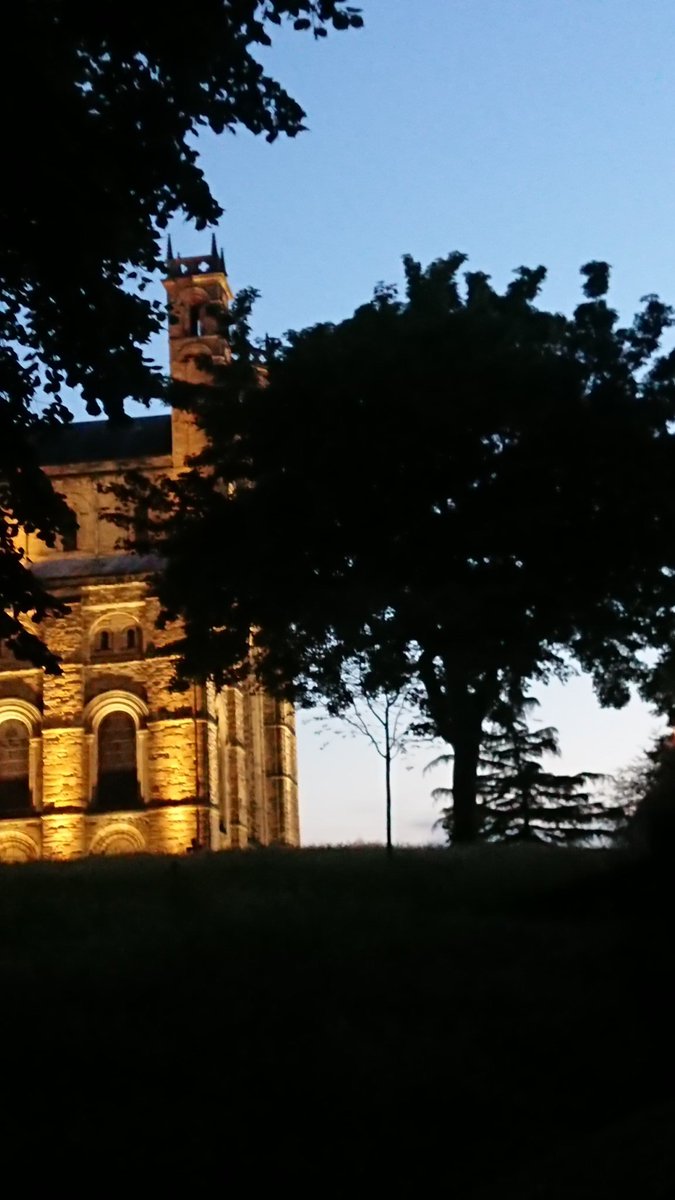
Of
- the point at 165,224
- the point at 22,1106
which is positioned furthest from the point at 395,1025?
the point at 165,224

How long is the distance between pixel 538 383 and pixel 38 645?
47.0 feet

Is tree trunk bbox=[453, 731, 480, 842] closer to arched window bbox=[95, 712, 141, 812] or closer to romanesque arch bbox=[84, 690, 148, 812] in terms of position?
romanesque arch bbox=[84, 690, 148, 812]

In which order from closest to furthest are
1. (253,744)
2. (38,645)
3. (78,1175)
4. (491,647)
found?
(78,1175) < (38,645) < (491,647) < (253,744)

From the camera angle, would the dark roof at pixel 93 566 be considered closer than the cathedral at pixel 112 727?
No

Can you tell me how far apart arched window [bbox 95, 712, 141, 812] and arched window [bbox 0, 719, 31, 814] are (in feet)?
8.24

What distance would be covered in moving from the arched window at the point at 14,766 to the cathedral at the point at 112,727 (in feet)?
0.11

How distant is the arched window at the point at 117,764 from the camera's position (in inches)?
1905

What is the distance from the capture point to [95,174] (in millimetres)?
12891

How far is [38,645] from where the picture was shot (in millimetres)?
15125

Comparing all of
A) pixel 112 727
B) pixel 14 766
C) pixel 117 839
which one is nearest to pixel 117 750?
pixel 112 727

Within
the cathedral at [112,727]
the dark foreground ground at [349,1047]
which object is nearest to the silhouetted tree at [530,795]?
the cathedral at [112,727]

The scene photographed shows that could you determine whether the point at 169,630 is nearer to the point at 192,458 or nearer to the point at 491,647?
the point at 192,458

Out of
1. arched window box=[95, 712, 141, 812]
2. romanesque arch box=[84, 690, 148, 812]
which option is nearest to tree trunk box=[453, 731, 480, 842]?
romanesque arch box=[84, 690, 148, 812]

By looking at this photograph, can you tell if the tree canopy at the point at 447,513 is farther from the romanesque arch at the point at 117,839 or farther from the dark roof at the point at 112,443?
the dark roof at the point at 112,443
